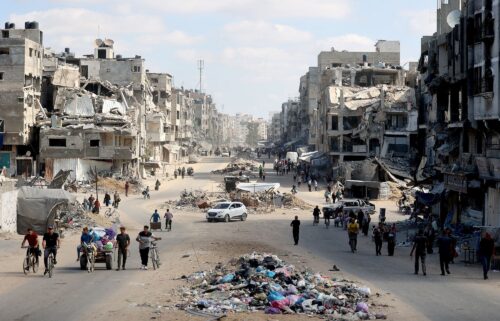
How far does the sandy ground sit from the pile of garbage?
0.49 m

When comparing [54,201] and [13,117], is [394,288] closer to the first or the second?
[54,201]

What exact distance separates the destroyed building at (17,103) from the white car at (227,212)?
2888 cm

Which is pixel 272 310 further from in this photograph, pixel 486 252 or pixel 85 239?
pixel 486 252

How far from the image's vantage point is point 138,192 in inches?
3083

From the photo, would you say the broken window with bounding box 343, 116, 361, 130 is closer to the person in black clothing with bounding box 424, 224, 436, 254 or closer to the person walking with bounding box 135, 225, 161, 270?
the person in black clothing with bounding box 424, 224, 436, 254

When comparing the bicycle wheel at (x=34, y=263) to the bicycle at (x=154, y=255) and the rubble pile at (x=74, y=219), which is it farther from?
the rubble pile at (x=74, y=219)

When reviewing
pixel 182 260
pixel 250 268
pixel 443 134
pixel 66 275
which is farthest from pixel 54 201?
pixel 443 134

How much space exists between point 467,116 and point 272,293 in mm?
23292

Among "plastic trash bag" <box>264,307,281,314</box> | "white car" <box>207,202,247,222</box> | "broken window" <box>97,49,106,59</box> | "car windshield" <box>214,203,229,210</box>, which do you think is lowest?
"plastic trash bag" <box>264,307,281,314</box>

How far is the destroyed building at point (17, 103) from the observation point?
255ft

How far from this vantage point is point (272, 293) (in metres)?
20.0

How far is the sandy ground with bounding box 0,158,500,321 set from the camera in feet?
62.9

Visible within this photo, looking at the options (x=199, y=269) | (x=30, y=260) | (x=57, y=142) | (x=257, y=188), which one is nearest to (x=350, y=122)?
(x=257, y=188)

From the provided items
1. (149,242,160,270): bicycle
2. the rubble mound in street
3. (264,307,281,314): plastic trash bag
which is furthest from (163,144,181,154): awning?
(264,307,281,314): plastic trash bag
